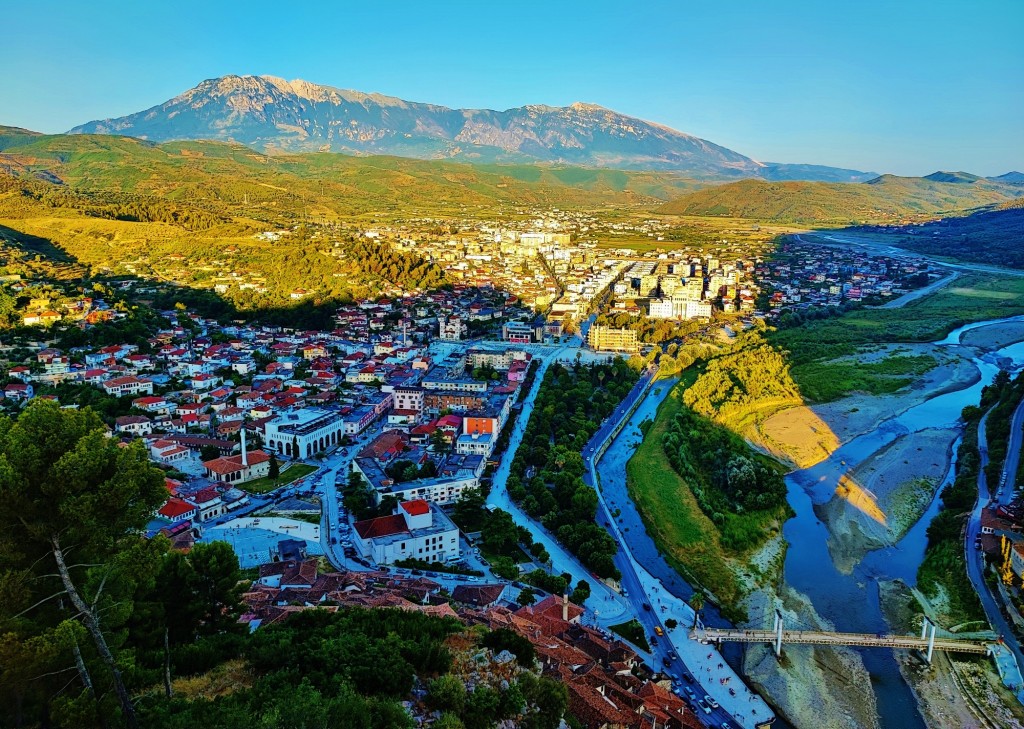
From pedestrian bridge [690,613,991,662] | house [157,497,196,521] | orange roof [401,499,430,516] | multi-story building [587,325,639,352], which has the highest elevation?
multi-story building [587,325,639,352]

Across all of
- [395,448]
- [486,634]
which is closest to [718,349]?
[395,448]

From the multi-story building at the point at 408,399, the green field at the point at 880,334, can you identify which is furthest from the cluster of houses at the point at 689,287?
the multi-story building at the point at 408,399

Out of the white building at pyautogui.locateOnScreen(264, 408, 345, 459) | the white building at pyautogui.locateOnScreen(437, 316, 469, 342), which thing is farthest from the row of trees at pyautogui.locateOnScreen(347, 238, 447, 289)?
the white building at pyautogui.locateOnScreen(264, 408, 345, 459)

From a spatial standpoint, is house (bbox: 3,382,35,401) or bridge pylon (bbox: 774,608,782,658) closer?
bridge pylon (bbox: 774,608,782,658)

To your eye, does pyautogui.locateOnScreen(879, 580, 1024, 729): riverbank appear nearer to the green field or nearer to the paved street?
the paved street

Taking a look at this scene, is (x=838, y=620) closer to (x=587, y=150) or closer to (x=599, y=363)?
(x=599, y=363)
